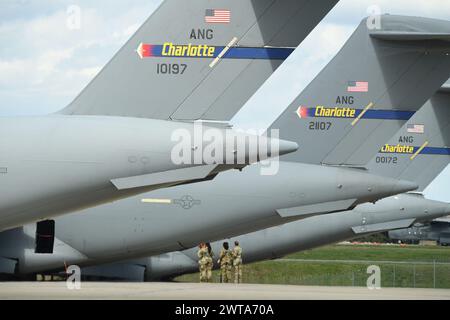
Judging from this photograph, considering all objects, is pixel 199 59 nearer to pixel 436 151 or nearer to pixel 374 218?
pixel 374 218

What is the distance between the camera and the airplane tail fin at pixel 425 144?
32781mm

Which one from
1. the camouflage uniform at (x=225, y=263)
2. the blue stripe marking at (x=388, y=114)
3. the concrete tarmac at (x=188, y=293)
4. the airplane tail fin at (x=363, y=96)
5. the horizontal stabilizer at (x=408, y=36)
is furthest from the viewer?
the camouflage uniform at (x=225, y=263)

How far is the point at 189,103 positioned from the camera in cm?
1571

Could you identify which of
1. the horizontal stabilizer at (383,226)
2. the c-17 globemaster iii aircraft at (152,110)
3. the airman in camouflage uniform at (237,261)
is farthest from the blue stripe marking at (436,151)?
the c-17 globemaster iii aircraft at (152,110)

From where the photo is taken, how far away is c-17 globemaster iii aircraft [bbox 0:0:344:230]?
14.2 m

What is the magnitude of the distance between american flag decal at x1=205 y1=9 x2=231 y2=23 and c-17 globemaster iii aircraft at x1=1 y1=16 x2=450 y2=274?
271 inches

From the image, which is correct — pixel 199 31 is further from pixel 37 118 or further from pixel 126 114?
pixel 37 118

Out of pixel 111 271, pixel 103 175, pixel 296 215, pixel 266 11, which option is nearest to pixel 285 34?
pixel 266 11

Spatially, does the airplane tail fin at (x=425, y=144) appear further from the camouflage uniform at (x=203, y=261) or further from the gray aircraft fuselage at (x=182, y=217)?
the gray aircraft fuselage at (x=182, y=217)

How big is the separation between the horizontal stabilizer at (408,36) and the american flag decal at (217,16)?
643cm

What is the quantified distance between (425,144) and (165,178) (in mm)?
Result: 20241

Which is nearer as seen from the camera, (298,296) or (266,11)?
(266,11)

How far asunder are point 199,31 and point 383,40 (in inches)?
338

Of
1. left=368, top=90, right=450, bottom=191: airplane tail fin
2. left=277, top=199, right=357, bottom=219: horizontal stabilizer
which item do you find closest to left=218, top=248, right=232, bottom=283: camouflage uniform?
left=277, top=199, right=357, bottom=219: horizontal stabilizer
